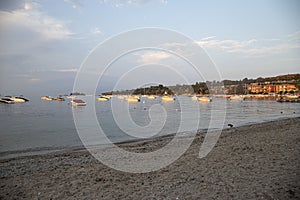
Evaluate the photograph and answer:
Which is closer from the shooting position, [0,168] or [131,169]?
[131,169]

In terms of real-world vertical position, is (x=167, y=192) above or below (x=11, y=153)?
above

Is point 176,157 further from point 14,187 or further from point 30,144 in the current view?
point 30,144

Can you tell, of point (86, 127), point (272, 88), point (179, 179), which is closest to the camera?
point (179, 179)

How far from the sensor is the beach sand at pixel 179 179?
558 centimetres

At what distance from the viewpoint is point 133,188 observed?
6.29 meters

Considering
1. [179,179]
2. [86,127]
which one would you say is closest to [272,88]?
[86,127]

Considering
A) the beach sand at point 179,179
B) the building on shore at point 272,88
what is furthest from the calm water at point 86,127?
the building on shore at point 272,88

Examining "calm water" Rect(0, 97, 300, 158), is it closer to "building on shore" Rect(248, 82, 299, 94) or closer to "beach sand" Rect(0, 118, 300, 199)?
"beach sand" Rect(0, 118, 300, 199)

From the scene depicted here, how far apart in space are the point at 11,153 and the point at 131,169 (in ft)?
30.9

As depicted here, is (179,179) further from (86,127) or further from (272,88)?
(272,88)

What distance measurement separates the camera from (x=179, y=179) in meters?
6.75

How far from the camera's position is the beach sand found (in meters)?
5.58

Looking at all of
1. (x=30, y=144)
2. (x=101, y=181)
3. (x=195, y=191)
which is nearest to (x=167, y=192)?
(x=195, y=191)

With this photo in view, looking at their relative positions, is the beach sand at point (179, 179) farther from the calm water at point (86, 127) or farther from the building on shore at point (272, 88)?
the building on shore at point (272, 88)
